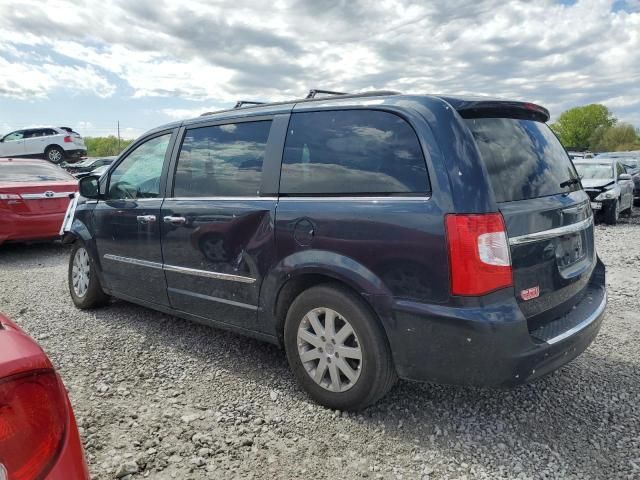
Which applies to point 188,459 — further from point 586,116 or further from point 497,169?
point 586,116

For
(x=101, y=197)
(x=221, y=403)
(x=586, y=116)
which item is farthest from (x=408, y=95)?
(x=586, y=116)

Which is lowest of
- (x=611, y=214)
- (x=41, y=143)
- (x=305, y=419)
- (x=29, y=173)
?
(x=305, y=419)

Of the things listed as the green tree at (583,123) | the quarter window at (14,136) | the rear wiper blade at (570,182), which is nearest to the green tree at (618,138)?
the green tree at (583,123)

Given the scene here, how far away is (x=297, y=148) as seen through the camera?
312 cm

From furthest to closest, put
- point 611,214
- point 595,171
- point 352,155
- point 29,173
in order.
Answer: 1. point 595,171
2. point 611,214
3. point 29,173
4. point 352,155

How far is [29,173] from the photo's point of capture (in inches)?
327

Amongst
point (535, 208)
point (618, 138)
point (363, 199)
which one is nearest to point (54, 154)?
point (363, 199)

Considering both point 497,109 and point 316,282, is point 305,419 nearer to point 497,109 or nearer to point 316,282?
point 316,282

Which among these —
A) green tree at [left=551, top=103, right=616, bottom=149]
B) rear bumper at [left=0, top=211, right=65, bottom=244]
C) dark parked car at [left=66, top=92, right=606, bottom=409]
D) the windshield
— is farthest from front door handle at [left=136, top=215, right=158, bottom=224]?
green tree at [left=551, top=103, right=616, bottom=149]

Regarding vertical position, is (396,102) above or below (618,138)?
below

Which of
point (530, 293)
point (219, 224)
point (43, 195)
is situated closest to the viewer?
point (530, 293)

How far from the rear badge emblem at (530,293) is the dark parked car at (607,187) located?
29.5 ft

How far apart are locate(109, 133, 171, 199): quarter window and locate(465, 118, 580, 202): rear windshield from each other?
8.15 feet

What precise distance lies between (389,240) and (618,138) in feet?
282
